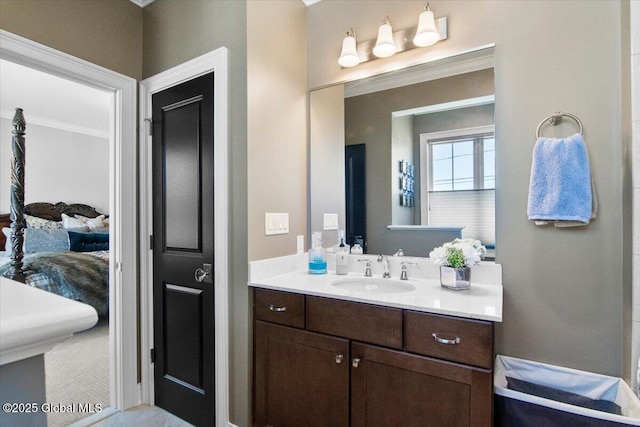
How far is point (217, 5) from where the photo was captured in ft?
6.14

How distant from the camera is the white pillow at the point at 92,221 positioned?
5086 mm

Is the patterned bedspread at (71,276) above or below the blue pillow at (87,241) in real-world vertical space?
below

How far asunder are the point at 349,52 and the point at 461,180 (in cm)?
105

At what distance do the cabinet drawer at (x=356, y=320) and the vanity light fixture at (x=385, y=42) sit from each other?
1.46m

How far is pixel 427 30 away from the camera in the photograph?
1.76 meters

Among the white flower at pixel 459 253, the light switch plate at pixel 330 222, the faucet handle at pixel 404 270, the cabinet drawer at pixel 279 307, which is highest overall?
the light switch plate at pixel 330 222

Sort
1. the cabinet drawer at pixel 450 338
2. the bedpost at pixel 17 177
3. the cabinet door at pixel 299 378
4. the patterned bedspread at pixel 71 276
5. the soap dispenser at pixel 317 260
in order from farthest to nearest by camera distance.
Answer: the patterned bedspread at pixel 71 276
the bedpost at pixel 17 177
the soap dispenser at pixel 317 260
the cabinet door at pixel 299 378
the cabinet drawer at pixel 450 338

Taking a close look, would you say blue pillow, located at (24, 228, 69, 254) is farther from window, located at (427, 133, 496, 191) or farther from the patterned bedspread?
window, located at (427, 133, 496, 191)

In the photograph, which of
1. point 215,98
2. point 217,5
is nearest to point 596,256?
point 215,98

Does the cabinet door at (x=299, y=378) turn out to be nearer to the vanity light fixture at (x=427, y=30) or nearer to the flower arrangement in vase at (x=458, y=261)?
the flower arrangement in vase at (x=458, y=261)

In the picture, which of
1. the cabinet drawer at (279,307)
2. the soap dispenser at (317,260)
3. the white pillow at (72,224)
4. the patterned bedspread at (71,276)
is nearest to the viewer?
the cabinet drawer at (279,307)

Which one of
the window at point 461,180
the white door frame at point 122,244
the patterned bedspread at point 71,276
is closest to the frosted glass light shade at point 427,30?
the window at point 461,180

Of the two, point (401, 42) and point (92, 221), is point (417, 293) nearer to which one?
point (401, 42)

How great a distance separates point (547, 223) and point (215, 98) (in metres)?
1.85
